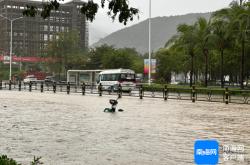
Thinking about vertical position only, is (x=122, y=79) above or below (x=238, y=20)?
below

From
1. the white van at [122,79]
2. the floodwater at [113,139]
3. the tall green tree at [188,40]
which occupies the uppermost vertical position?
the tall green tree at [188,40]

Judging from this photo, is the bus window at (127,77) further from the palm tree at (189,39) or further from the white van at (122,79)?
the palm tree at (189,39)

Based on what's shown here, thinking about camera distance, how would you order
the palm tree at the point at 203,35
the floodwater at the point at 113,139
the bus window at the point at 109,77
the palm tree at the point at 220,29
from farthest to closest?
the bus window at the point at 109,77, the palm tree at the point at 203,35, the palm tree at the point at 220,29, the floodwater at the point at 113,139

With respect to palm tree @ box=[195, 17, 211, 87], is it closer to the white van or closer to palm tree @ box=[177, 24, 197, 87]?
palm tree @ box=[177, 24, 197, 87]

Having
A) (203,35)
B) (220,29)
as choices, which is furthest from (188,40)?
(220,29)

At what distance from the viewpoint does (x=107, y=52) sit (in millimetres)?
78250

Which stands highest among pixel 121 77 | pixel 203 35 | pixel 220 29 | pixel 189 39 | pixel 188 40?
pixel 220 29

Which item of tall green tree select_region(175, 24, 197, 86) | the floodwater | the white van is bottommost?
the floodwater

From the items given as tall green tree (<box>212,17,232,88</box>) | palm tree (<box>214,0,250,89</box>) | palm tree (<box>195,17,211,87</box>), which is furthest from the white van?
palm tree (<box>214,0,250,89</box>)

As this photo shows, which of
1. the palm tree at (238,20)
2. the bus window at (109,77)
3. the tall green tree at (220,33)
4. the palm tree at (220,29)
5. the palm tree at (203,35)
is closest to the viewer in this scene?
the palm tree at (238,20)

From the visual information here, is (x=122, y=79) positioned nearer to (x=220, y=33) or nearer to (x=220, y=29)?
(x=220, y=33)

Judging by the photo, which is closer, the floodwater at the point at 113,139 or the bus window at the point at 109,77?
the floodwater at the point at 113,139

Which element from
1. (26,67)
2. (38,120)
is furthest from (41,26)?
(38,120)

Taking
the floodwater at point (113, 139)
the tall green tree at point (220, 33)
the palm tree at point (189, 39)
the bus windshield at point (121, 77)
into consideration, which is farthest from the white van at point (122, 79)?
the floodwater at point (113, 139)
